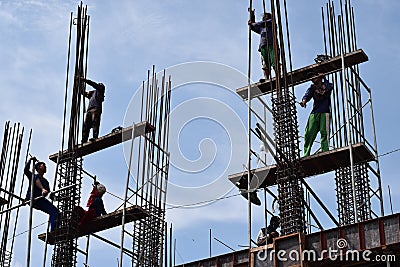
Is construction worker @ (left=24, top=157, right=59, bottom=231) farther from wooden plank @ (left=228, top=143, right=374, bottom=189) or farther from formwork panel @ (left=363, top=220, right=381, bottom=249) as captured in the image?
formwork panel @ (left=363, top=220, right=381, bottom=249)

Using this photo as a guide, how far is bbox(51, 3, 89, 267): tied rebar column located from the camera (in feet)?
95.9

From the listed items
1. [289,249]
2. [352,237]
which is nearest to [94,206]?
[289,249]

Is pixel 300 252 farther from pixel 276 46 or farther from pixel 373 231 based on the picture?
pixel 276 46

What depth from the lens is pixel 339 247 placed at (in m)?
22.8

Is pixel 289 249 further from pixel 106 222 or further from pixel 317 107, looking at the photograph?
pixel 106 222

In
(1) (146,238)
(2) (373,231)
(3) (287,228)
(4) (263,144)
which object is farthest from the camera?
(1) (146,238)

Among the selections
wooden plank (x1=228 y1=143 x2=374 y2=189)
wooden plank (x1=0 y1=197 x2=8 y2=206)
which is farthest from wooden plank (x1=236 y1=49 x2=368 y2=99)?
wooden plank (x1=0 y1=197 x2=8 y2=206)

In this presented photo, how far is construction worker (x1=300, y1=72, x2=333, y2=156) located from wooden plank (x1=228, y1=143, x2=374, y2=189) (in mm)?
992

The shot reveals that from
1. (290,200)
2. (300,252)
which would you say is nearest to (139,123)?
(290,200)

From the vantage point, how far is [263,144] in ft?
90.1

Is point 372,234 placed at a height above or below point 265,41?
below

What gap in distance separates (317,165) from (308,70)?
11.5 ft

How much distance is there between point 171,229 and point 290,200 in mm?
7467

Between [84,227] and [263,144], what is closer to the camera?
[263,144]
